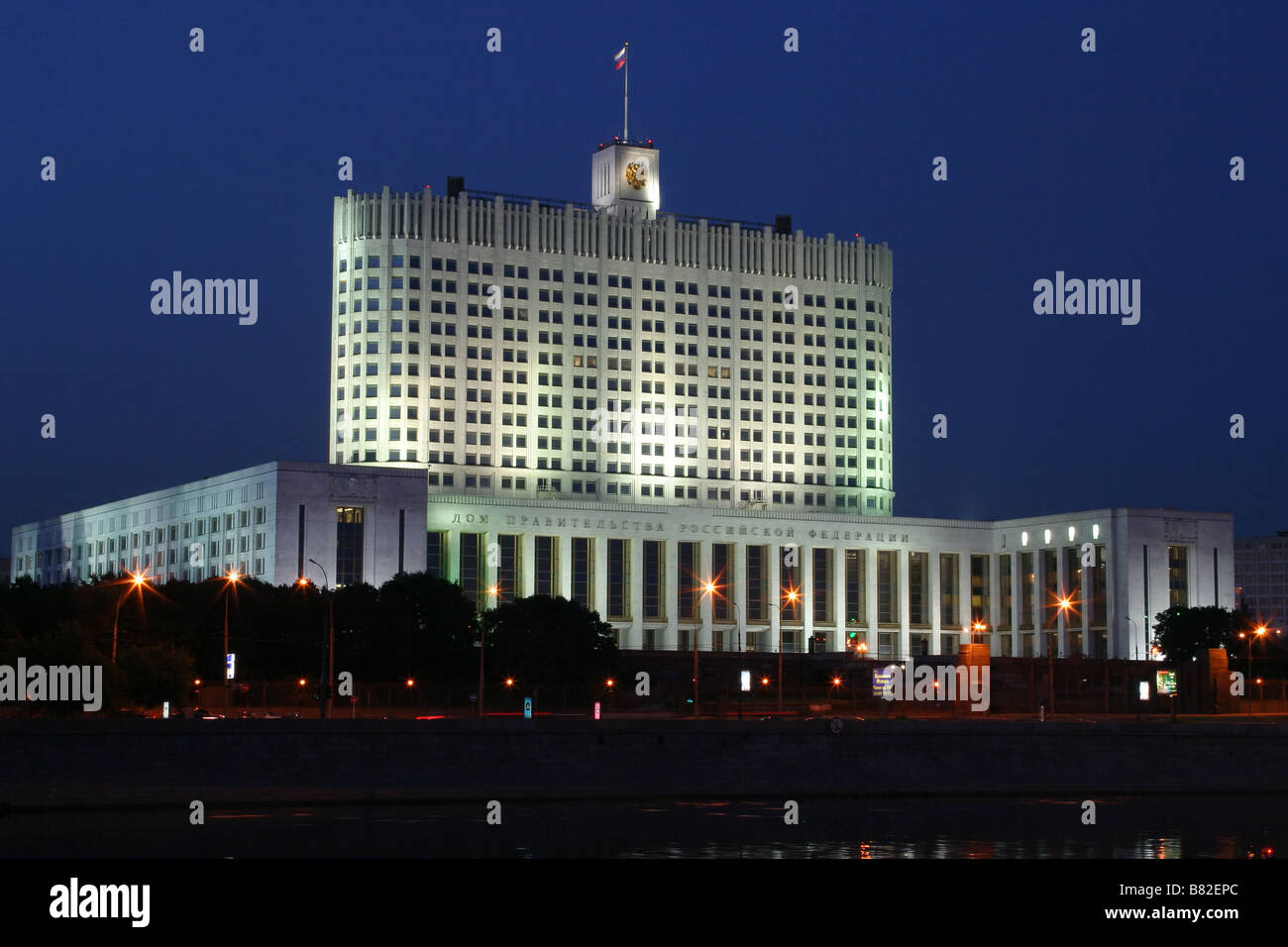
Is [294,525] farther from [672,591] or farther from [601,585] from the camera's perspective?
[672,591]

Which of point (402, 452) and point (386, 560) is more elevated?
point (402, 452)

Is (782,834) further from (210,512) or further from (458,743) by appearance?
(210,512)

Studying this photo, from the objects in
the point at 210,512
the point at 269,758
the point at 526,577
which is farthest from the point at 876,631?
the point at 269,758

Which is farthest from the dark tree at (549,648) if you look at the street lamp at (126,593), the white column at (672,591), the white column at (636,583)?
the white column at (672,591)

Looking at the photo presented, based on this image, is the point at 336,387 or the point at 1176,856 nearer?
the point at 1176,856

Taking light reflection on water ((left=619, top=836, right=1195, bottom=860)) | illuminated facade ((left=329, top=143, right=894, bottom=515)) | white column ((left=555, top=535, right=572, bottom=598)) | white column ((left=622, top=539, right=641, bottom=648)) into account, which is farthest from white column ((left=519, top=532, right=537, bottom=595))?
light reflection on water ((left=619, top=836, right=1195, bottom=860))

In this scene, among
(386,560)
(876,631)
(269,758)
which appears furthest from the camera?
(876,631)

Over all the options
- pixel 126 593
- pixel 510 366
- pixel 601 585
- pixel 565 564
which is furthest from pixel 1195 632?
pixel 126 593

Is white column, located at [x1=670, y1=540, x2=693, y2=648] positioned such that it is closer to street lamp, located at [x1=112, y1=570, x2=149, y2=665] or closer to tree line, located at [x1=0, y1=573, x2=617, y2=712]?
tree line, located at [x1=0, y1=573, x2=617, y2=712]

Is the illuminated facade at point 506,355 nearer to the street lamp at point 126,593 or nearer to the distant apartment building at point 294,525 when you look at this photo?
the distant apartment building at point 294,525

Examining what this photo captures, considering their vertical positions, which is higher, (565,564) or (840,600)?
(565,564)

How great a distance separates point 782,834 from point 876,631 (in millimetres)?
133451

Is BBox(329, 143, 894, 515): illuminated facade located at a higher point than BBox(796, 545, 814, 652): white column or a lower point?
higher
